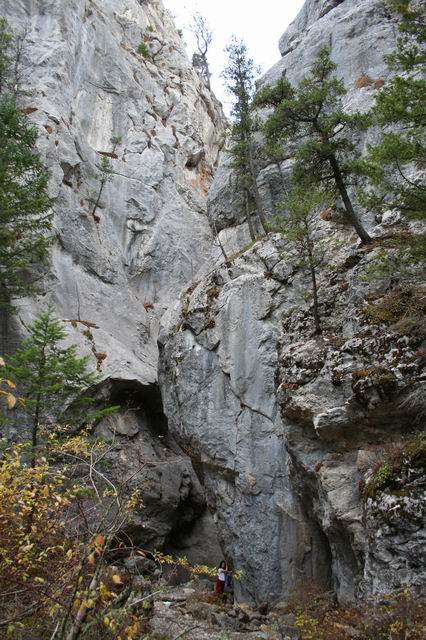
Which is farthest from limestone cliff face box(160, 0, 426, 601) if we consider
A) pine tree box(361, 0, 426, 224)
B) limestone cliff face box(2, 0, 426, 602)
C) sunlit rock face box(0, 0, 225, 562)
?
sunlit rock face box(0, 0, 225, 562)

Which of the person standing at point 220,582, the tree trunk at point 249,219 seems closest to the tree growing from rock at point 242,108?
the tree trunk at point 249,219

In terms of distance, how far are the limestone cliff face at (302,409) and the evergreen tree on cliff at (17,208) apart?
765 cm

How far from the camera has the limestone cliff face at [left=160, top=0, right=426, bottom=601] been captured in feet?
40.0

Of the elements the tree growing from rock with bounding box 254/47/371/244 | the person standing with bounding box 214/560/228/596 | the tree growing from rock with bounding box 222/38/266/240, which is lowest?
the person standing with bounding box 214/560/228/596

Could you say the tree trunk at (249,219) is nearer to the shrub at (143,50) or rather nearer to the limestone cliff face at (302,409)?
the limestone cliff face at (302,409)

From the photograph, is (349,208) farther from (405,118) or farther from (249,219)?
(249,219)

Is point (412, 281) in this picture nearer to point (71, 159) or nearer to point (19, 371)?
point (19, 371)

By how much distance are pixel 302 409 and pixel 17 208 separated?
14525 millimetres

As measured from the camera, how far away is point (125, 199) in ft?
112

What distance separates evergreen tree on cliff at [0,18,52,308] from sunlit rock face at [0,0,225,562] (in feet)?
6.50

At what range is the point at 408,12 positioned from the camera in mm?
12711

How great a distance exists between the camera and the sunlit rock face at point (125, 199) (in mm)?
24922

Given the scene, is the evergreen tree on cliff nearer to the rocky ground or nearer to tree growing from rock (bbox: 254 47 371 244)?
tree growing from rock (bbox: 254 47 371 244)

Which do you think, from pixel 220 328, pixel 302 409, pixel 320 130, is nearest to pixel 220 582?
pixel 302 409
